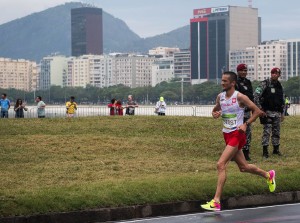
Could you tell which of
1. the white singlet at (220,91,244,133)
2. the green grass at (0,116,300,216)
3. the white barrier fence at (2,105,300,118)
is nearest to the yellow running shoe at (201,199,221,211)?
the green grass at (0,116,300,216)

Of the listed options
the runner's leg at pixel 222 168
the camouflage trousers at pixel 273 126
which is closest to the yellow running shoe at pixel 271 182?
the runner's leg at pixel 222 168

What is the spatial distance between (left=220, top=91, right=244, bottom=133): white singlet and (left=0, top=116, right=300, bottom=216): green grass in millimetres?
1393

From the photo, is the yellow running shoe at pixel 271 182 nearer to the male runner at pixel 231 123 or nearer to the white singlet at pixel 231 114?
the male runner at pixel 231 123

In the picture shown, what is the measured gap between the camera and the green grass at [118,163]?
13477mm

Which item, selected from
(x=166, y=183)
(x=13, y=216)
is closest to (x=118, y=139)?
(x=166, y=183)

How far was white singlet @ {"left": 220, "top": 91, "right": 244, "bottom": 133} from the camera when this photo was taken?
1361cm

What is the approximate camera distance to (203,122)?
93.0 ft

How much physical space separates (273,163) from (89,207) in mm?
7682

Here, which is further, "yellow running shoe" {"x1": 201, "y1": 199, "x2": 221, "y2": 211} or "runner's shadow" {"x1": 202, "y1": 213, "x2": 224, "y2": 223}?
"yellow running shoe" {"x1": 201, "y1": 199, "x2": 221, "y2": 211}

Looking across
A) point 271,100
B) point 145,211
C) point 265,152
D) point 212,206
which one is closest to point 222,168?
point 212,206

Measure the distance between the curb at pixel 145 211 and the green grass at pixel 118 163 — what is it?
145 mm

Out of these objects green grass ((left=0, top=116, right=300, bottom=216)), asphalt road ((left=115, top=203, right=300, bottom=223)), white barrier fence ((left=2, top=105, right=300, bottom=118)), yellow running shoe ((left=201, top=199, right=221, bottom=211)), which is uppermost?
green grass ((left=0, top=116, right=300, bottom=216))

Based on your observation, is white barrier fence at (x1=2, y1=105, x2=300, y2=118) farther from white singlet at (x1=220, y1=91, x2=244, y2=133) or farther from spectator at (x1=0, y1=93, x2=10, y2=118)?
white singlet at (x1=220, y1=91, x2=244, y2=133)

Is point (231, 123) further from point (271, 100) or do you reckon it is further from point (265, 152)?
point (265, 152)
